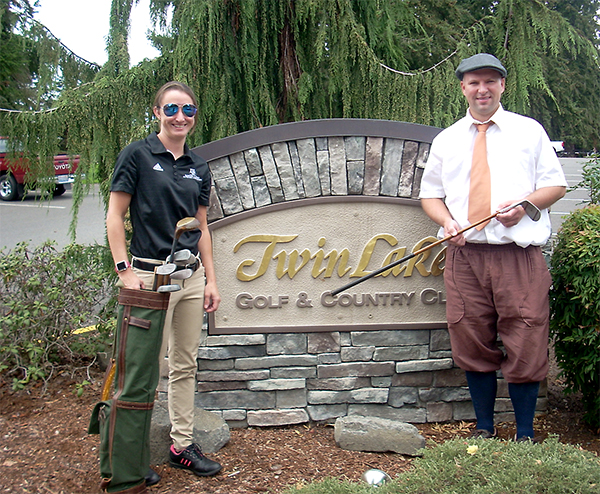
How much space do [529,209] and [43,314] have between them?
3023mm

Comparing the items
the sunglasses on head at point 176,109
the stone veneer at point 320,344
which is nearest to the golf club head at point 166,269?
the sunglasses on head at point 176,109

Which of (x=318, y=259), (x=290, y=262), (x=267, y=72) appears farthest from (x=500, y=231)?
(x=267, y=72)

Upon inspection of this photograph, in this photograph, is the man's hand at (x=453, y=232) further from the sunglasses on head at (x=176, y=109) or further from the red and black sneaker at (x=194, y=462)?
the red and black sneaker at (x=194, y=462)

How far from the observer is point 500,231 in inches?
111

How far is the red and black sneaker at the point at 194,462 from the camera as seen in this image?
108 inches

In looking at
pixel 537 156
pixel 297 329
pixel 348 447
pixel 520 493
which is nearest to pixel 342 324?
pixel 297 329

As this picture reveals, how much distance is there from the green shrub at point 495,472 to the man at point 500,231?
0.82 m

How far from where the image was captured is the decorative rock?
3010 millimetres

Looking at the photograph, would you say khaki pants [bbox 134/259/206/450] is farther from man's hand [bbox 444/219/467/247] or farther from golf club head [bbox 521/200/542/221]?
golf club head [bbox 521/200/542/221]

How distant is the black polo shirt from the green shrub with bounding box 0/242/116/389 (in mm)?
1523

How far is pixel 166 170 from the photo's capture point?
→ 8.26 feet

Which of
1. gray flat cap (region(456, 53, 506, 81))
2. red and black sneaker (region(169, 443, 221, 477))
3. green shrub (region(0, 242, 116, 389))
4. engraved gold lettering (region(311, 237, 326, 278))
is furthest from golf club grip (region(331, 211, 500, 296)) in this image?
green shrub (region(0, 242, 116, 389))

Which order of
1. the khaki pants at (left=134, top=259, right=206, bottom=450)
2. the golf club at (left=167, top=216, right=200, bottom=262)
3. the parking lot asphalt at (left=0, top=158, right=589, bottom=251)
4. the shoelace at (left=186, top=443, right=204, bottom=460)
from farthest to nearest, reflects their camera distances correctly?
the parking lot asphalt at (left=0, top=158, right=589, bottom=251), the shoelace at (left=186, top=443, right=204, bottom=460), the khaki pants at (left=134, top=259, right=206, bottom=450), the golf club at (left=167, top=216, right=200, bottom=262)

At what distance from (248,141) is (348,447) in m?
1.75
